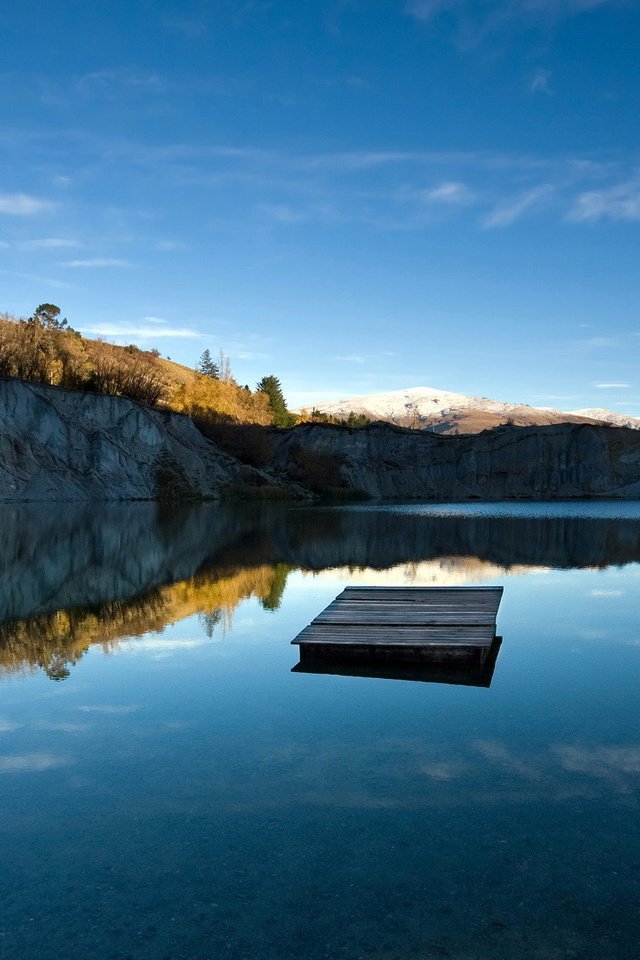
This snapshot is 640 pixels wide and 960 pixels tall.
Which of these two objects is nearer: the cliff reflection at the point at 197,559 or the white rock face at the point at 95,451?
the cliff reflection at the point at 197,559

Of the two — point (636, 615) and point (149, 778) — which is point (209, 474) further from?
point (149, 778)

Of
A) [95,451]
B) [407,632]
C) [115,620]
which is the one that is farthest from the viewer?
[95,451]

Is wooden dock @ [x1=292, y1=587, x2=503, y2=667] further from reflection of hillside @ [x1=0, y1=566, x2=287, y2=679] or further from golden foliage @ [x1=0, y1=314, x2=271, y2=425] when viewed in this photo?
golden foliage @ [x1=0, y1=314, x2=271, y2=425]

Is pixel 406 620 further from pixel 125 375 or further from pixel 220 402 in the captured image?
pixel 220 402

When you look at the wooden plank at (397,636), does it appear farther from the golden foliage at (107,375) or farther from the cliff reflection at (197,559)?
the golden foliage at (107,375)

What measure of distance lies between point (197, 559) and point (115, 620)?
29.3 feet

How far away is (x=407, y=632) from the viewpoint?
456 inches

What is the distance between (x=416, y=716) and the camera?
8328 mm

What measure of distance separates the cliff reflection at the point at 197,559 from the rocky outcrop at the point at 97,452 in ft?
31.2

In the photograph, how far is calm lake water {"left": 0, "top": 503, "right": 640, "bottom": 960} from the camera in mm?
4391

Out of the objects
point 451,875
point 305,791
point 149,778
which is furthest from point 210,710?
point 451,875

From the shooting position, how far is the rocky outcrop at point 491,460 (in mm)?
87000

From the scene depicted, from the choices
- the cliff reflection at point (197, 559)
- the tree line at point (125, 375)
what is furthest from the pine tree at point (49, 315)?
the cliff reflection at point (197, 559)

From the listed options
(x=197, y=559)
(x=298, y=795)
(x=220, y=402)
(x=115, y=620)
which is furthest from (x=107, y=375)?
(x=298, y=795)
